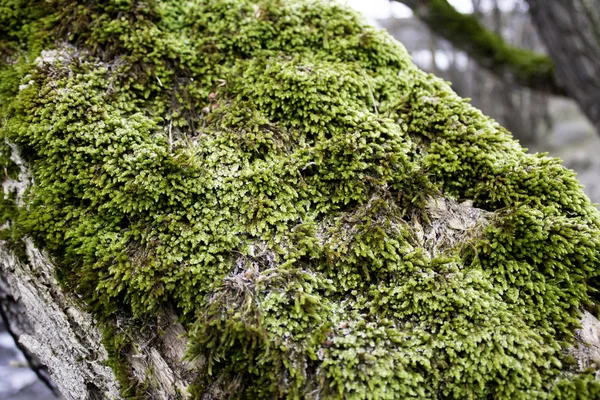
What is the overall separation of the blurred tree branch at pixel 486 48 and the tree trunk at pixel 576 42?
1.54m

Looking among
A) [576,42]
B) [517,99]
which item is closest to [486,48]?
[576,42]

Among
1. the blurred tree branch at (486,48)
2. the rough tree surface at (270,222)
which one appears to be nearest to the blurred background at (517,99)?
the blurred tree branch at (486,48)

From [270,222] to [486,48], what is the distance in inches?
262

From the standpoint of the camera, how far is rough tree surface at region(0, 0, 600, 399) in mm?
1587

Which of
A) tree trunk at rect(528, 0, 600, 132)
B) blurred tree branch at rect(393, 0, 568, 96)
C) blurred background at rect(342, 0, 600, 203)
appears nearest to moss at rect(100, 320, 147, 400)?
tree trunk at rect(528, 0, 600, 132)

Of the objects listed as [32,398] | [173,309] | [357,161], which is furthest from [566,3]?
[32,398]

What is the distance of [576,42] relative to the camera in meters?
4.69

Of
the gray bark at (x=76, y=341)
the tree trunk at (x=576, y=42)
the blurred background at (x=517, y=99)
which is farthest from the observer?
the blurred background at (x=517, y=99)

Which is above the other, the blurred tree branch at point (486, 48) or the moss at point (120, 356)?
the blurred tree branch at point (486, 48)

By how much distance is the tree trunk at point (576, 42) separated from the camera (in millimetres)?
4578

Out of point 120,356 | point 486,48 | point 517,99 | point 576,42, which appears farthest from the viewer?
point 517,99

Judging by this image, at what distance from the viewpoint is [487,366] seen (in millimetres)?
1539

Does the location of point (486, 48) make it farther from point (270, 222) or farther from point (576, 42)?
point (270, 222)

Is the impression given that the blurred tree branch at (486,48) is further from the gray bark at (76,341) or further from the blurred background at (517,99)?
the gray bark at (76,341)
